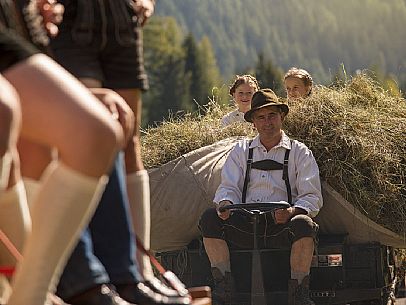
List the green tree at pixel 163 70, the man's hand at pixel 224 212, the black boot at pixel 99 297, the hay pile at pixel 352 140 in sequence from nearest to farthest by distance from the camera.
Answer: the black boot at pixel 99 297 → the man's hand at pixel 224 212 → the hay pile at pixel 352 140 → the green tree at pixel 163 70

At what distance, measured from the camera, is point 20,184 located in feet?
12.3

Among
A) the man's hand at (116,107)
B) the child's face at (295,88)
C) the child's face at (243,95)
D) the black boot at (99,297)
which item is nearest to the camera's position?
the black boot at (99,297)

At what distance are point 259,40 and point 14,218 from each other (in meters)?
155

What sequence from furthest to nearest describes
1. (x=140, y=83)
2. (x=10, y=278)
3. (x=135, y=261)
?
(x=140, y=83) < (x=135, y=261) < (x=10, y=278)

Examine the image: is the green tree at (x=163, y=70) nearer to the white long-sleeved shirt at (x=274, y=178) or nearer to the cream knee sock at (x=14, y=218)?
the white long-sleeved shirt at (x=274, y=178)

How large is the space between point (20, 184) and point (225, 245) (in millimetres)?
4595

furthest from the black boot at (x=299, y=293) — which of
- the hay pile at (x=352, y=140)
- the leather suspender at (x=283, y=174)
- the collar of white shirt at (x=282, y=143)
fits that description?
the collar of white shirt at (x=282, y=143)

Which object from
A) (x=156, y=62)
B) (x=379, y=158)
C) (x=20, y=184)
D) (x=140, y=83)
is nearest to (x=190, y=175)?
(x=379, y=158)

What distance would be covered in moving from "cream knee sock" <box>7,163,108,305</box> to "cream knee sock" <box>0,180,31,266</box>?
0.34 meters

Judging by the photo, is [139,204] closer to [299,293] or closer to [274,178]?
[299,293]

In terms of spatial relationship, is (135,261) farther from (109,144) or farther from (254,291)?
(254,291)

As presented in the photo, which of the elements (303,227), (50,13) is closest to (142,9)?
(50,13)

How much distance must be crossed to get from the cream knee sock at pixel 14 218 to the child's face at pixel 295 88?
5.82 metres

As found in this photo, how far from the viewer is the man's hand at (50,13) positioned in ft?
13.2
